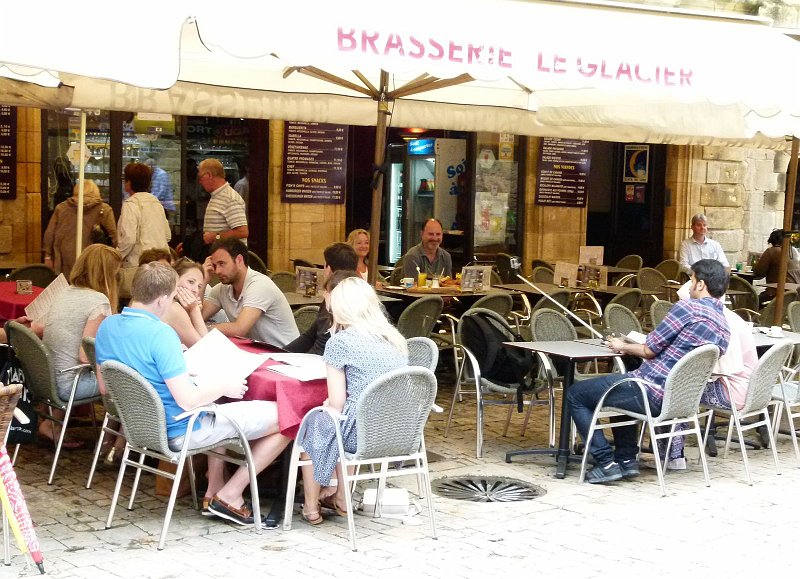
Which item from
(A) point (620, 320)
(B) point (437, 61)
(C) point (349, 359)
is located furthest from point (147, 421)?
(A) point (620, 320)

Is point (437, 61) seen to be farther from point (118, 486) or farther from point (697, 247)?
point (697, 247)

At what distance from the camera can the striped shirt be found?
11.0 m

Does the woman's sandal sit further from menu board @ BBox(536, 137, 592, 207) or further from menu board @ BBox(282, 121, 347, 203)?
menu board @ BBox(536, 137, 592, 207)

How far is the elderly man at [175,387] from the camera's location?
5699 millimetres

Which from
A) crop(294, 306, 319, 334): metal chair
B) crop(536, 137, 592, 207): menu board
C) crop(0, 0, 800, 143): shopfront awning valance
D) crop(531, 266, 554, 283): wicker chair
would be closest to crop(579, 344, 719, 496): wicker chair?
crop(0, 0, 800, 143): shopfront awning valance

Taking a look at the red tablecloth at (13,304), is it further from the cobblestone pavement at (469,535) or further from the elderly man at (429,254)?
the elderly man at (429,254)

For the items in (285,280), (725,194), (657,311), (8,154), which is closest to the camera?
(657,311)

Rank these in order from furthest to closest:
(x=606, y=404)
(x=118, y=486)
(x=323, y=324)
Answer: (x=606, y=404), (x=323, y=324), (x=118, y=486)

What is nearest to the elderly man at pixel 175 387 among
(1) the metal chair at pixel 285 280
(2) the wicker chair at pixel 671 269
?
(1) the metal chair at pixel 285 280

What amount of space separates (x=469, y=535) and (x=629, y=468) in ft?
5.55

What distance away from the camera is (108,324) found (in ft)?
19.4

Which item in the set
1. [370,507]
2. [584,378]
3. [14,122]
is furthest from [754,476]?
[14,122]

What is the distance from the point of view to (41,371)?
274 inches

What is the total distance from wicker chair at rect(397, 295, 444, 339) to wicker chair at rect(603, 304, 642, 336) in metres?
1.26
